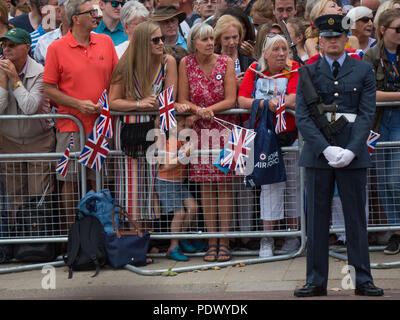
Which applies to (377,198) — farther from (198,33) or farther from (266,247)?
(198,33)

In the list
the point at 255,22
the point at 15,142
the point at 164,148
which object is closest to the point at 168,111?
the point at 164,148

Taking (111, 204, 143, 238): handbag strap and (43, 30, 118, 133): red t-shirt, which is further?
(43, 30, 118, 133): red t-shirt

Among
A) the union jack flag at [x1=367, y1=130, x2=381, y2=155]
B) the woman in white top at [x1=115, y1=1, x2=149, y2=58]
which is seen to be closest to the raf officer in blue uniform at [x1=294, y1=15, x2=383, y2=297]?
the union jack flag at [x1=367, y1=130, x2=381, y2=155]

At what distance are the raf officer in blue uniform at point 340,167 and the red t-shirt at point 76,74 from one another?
8.14ft

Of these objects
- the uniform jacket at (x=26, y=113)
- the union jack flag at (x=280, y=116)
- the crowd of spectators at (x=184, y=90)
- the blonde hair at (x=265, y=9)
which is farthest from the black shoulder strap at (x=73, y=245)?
the blonde hair at (x=265, y=9)

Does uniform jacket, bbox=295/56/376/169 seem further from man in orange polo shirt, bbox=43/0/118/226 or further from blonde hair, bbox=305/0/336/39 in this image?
man in orange polo shirt, bbox=43/0/118/226

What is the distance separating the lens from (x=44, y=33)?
9.59 meters

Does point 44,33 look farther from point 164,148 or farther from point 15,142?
point 164,148

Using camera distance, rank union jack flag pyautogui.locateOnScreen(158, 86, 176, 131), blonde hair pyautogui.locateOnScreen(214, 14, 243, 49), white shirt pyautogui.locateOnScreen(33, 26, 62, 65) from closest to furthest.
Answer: union jack flag pyautogui.locateOnScreen(158, 86, 176, 131), blonde hair pyautogui.locateOnScreen(214, 14, 243, 49), white shirt pyautogui.locateOnScreen(33, 26, 62, 65)

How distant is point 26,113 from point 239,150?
7.58ft

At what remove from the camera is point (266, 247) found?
8.02 meters

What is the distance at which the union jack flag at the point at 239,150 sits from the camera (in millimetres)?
7605

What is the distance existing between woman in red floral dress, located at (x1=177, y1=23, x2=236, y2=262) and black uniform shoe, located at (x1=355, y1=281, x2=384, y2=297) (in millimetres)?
1867

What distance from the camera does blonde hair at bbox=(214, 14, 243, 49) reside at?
27.5 ft
